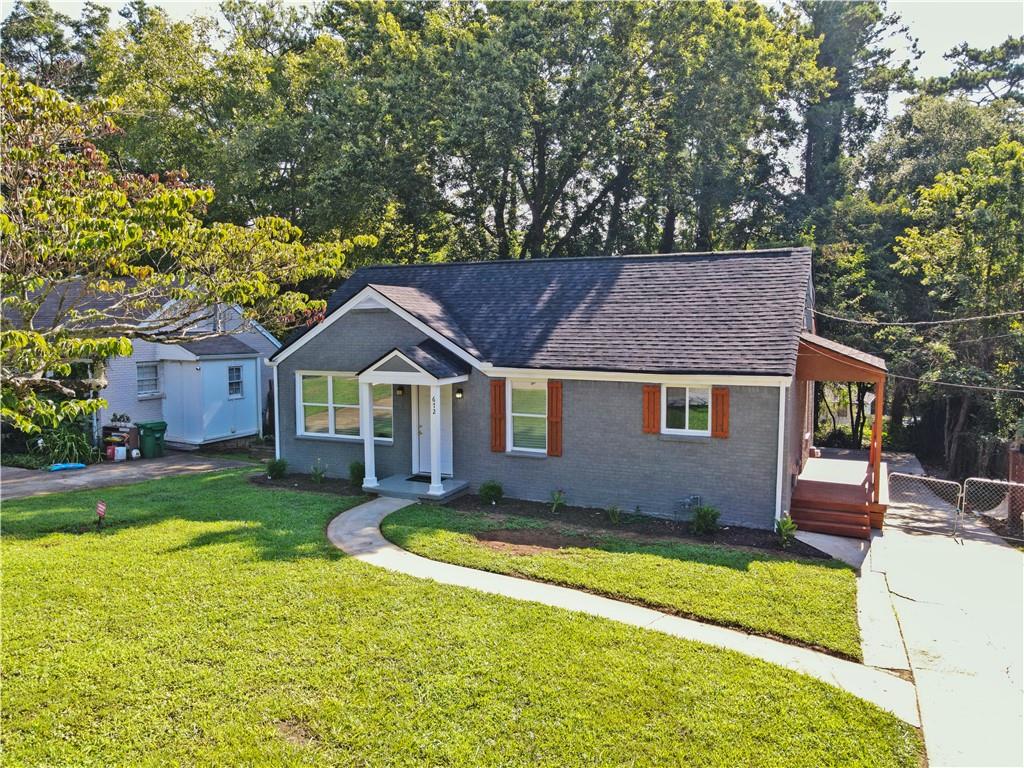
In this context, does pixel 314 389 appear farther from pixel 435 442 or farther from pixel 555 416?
pixel 555 416

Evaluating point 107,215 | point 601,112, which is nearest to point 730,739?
point 107,215

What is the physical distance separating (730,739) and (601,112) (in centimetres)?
2293

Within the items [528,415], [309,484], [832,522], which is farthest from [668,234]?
[309,484]

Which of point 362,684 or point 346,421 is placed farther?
point 346,421

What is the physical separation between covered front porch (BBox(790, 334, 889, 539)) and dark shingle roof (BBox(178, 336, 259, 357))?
17.3m

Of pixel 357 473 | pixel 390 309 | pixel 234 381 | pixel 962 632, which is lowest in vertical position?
pixel 962 632

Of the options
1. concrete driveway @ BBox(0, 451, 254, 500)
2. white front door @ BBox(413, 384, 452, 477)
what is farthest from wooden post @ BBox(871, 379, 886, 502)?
concrete driveway @ BBox(0, 451, 254, 500)

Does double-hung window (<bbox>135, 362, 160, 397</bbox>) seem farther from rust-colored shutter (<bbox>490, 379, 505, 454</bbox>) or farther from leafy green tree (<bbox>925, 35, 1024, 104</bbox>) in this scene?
leafy green tree (<bbox>925, 35, 1024, 104</bbox>)

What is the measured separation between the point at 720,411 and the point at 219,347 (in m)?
17.1

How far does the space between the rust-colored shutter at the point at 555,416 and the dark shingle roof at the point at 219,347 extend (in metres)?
12.4

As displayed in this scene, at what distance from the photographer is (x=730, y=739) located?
18.7ft

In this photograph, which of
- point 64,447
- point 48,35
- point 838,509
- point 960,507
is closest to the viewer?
point 838,509

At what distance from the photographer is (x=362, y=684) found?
21.1ft

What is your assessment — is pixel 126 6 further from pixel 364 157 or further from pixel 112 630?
pixel 112 630
